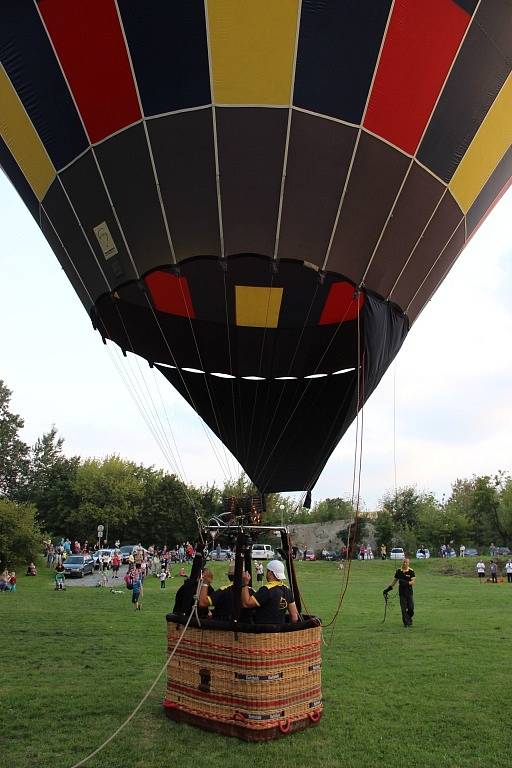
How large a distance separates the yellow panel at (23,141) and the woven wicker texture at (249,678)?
530cm

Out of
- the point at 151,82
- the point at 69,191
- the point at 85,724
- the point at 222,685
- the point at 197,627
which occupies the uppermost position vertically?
the point at 151,82

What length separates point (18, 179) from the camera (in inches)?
319

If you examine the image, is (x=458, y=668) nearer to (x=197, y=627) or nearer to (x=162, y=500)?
(x=197, y=627)

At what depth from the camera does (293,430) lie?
10266 mm

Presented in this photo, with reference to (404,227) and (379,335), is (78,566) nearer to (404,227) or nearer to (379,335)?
(379,335)

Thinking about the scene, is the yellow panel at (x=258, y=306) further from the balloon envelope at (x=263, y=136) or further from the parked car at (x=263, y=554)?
the parked car at (x=263, y=554)

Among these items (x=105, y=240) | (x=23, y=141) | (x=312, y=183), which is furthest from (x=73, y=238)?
(x=312, y=183)

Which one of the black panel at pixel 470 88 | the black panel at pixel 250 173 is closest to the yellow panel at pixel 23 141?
the black panel at pixel 250 173

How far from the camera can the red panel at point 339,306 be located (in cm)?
898

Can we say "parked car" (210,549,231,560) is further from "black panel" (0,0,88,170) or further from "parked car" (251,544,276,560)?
"black panel" (0,0,88,170)

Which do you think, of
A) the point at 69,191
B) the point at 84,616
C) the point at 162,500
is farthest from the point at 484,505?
the point at 69,191

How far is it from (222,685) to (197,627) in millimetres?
519

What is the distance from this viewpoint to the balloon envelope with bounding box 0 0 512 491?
6164mm

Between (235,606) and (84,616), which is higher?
(235,606)
